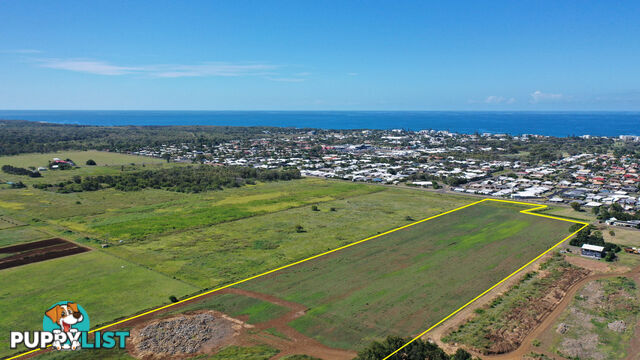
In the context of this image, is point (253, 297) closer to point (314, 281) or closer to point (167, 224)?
point (314, 281)

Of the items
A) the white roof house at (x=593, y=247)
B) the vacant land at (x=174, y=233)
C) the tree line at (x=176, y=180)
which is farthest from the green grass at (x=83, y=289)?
the tree line at (x=176, y=180)

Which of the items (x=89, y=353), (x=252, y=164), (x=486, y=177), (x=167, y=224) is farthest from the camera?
(x=252, y=164)

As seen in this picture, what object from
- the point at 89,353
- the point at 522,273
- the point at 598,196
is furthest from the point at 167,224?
the point at 598,196

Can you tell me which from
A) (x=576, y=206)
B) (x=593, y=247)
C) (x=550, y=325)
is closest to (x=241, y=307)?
(x=550, y=325)

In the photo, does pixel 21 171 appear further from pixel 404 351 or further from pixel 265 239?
pixel 404 351

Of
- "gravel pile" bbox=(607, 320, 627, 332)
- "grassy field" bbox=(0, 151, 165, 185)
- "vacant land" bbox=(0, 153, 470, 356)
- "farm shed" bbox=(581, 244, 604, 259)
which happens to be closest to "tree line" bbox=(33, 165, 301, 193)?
"vacant land" bbox=(0, 153, 470, 356)

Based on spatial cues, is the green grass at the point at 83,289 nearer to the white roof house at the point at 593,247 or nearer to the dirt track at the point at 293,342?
the dirt track at the point at 293,342

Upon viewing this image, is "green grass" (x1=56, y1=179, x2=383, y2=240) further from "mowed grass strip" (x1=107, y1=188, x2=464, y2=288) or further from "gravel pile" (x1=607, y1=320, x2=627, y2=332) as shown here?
"gravel pile" (x1=607, y1=320, x2=627, y2=332)
